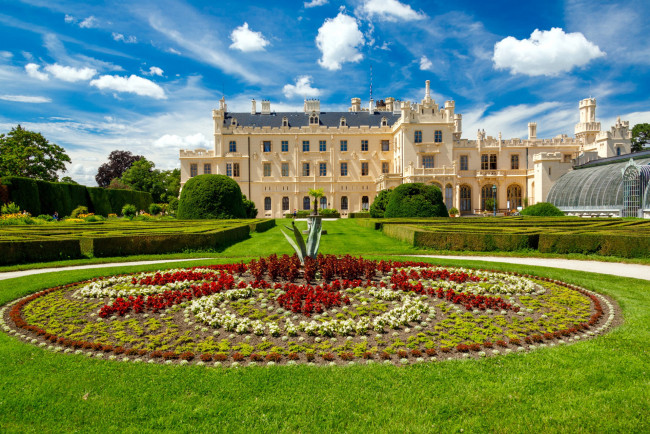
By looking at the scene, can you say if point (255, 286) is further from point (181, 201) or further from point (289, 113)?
point (289, 113)

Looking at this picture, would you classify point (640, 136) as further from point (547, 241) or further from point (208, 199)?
point (208, 199)

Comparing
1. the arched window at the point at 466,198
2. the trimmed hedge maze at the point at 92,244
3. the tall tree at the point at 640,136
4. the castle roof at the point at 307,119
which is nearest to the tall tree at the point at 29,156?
the castle roof at the point at 307,119

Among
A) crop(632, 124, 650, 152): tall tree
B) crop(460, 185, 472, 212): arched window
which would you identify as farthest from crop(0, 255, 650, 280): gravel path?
crop(632, 124, 650, 152): tall tree

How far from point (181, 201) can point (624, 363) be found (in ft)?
85.3

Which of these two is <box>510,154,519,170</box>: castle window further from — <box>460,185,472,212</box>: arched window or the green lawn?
the green lawn

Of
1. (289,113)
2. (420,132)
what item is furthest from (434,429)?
(289,113)

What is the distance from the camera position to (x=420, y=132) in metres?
46.6

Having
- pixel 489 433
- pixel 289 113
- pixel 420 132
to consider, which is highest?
pixel 289 113

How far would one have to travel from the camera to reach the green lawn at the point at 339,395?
3646 millimetres

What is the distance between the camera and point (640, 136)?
2544 inches

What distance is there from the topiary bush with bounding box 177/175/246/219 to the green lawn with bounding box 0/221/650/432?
20.8 m

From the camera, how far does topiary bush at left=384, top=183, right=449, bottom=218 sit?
2666 centimetres

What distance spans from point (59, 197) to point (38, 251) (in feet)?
81.7

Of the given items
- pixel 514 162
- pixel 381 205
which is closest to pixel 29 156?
pixel 381 205
